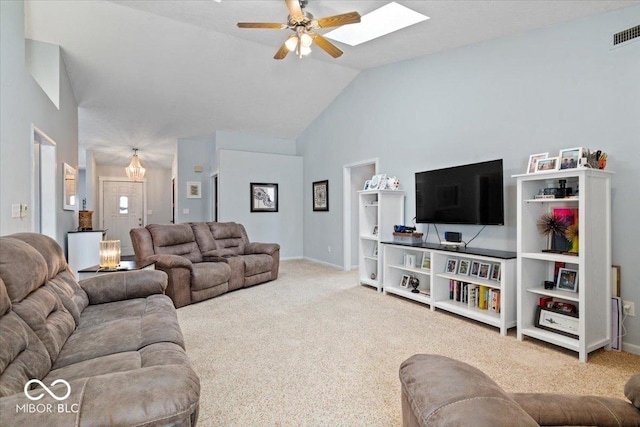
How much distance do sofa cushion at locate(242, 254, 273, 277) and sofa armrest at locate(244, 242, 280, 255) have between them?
0.10m

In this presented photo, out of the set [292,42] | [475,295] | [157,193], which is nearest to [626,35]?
[475,295]

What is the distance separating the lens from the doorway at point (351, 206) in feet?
19.7

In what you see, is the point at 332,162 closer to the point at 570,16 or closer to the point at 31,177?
the point at 570,16

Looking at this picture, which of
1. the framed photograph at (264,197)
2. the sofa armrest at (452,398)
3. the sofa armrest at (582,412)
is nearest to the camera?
the sofa armrest at (452,398)

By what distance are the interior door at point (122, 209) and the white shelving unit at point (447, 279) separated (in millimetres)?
7602

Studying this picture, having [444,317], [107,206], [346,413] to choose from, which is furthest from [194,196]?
[346,413]

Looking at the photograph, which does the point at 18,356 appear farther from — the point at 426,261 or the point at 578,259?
the point at 426,261

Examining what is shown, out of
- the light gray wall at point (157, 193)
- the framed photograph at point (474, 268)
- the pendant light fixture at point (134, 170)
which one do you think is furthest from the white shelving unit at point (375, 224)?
the light gray wall at point (157, 193)

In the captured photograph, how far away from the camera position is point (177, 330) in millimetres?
1953

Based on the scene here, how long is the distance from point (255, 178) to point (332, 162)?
1.71 meters

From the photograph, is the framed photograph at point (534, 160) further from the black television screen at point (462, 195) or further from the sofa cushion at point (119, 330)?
the sofa cushion at point (119, 330)

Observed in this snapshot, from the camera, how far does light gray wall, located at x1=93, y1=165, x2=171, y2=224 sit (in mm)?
9586

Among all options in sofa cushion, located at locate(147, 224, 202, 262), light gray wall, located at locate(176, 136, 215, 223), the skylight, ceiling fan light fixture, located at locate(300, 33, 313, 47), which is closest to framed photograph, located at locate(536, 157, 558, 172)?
the skylight

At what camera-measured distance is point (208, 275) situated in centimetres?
418
